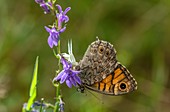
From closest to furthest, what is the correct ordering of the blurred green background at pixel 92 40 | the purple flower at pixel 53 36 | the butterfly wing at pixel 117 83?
1. the purple flower at pixel 53 36
2. the butterfly wing at pixel 117 83
3. the blurred green background at pixel 92 40

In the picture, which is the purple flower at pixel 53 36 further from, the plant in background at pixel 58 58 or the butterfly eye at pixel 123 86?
the butterfly eye at pixel 123 86

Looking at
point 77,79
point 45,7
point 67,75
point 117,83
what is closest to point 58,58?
point 67,75

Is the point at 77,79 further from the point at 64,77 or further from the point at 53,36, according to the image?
the point at 53,36

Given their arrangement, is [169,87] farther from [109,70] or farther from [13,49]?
[109,70]

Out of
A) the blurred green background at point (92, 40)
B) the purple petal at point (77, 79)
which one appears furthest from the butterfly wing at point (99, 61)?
the blurred green background at point (92, 40)

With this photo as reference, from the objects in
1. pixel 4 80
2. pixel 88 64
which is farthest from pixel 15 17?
pixel 88 64

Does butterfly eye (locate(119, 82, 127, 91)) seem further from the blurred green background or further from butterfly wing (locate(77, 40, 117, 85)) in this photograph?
the blurred green background
